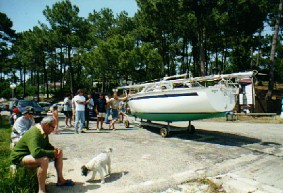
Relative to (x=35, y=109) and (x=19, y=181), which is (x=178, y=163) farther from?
(x=35, y=109)

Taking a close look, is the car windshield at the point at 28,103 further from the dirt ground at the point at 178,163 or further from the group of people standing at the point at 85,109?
the dirt ground at the point at 178,163

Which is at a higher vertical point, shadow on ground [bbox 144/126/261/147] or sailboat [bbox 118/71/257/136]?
sailboat [bbox 118/71/257/136]

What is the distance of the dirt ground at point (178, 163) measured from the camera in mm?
4750

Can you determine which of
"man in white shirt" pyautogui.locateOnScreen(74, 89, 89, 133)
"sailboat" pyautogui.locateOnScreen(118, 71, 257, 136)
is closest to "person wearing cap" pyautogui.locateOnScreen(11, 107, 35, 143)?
"man in white shirt" pyautogui.locateOnScreen(74, 89, 89, 133)

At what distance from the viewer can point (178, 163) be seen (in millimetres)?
6121

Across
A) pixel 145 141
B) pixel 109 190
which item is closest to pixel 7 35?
pixel 145 141

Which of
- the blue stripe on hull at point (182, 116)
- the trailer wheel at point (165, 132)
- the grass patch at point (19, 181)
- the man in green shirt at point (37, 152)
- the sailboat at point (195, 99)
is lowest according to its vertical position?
the grass patch at point (19, 181)

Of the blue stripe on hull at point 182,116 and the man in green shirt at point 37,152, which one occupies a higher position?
the blue stripe on hull at point 182,116

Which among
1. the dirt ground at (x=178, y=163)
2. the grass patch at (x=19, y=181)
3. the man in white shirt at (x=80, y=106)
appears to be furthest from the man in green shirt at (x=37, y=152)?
the man in white shirt at (x=80, y=106)

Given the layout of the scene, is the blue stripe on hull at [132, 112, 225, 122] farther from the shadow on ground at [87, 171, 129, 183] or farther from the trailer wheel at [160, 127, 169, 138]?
the shadow on ground at [87, 171, 129, 183]

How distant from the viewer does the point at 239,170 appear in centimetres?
566

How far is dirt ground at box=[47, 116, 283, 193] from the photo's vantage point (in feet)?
15.6

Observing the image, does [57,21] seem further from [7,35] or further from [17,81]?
[17,81]

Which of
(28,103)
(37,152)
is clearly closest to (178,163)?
(37,152)
